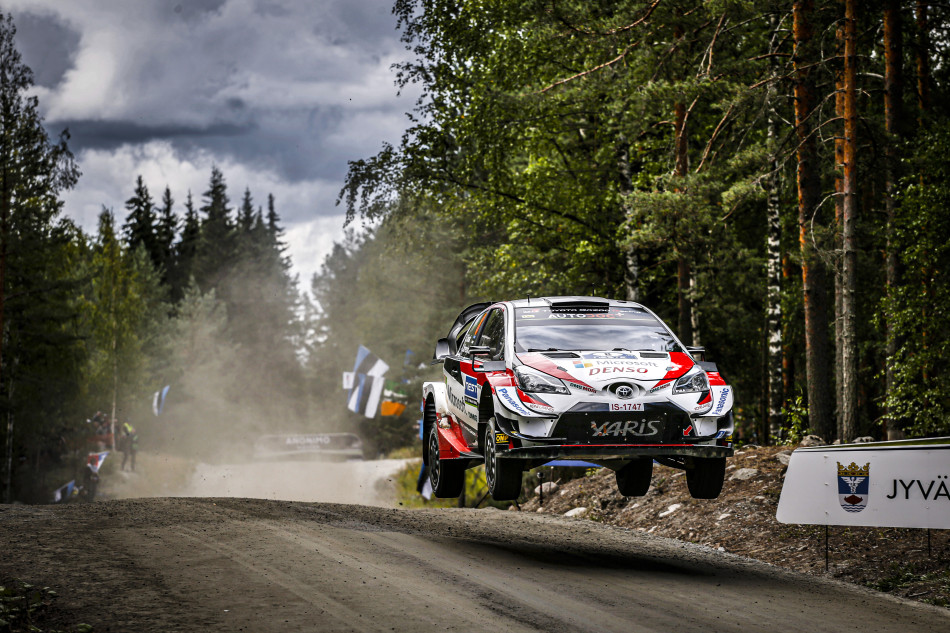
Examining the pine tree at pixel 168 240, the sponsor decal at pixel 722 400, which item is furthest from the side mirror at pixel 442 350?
the pine tree at pixel 168 240

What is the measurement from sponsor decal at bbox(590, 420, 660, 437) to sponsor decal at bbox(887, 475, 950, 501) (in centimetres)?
396

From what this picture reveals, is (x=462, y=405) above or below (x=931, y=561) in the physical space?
above

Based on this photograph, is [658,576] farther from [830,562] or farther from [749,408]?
[749,408]

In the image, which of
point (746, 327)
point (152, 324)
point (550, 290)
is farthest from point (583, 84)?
point (152, 324)

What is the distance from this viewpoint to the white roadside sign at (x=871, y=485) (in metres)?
10.1

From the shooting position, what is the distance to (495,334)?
966 cm

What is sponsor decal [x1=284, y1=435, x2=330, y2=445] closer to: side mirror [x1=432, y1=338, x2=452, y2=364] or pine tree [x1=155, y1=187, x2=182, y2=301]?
side mirror [x1=432, y1=338, x2=452, y2=364]

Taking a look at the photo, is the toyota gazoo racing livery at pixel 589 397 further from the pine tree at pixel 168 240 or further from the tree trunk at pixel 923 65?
the pine tree at pixel 168 240

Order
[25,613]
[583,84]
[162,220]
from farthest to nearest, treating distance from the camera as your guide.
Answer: [162,220]
[583,84]
[25,613]

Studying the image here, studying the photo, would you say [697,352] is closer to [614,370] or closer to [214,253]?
[614,370]

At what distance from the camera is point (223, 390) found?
8962 centimetres

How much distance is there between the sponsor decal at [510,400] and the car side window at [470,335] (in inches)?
69.0

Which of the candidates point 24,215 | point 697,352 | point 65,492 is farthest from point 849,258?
point 65,492

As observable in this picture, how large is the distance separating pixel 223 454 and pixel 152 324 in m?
11.9
